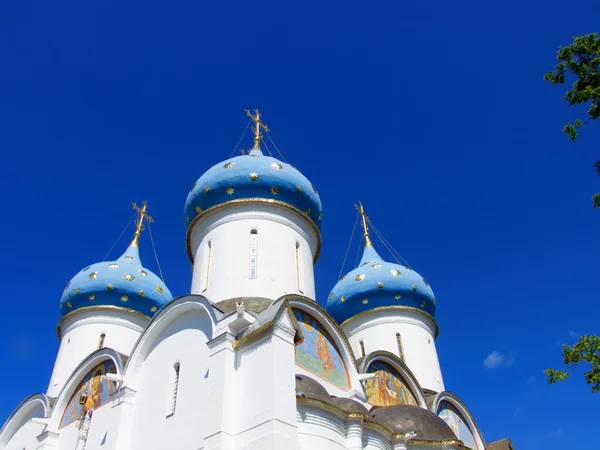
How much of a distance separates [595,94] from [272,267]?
6028mm

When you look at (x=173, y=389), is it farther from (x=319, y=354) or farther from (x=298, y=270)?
(x=298, y=270)

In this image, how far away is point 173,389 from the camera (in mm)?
8602

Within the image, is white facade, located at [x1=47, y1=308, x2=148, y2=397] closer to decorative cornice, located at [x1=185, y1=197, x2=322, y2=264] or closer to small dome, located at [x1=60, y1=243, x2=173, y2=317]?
small dome, located at [x1=60, y1=243, x2=173, y2=317]

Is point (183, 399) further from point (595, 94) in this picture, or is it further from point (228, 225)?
point (595, 94)

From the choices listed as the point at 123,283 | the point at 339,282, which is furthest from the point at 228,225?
the point at 339,282

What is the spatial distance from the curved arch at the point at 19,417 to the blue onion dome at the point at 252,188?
15.1 ft

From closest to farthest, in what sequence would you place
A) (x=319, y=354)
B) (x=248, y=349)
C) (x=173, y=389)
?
(x=248, y=349), (x=173, y=389), (x=319, y=354)

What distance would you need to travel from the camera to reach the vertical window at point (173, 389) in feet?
27.5

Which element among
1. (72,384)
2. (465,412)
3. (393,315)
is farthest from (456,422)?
(72,384)

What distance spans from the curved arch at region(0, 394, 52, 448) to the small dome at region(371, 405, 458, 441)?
735 cm

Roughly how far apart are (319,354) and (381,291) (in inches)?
225

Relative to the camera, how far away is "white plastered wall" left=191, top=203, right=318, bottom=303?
10102mm

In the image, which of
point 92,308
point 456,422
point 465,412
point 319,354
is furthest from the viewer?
point 92,308

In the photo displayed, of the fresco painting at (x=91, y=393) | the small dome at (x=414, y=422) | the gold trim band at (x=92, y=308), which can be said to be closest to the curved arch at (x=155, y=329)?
the fresco painting at (x=91, y=393)
